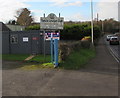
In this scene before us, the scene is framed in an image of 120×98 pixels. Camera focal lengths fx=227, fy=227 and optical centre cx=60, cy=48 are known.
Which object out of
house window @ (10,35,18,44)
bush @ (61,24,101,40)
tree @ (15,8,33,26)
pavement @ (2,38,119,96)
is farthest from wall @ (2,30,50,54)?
tree @ (15,8,33,26)

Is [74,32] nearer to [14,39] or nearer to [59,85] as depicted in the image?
[14,39]

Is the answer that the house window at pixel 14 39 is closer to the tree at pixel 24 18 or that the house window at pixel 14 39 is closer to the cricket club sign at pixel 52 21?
the cricket club sign at pixel 52 21

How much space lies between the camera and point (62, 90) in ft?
27.3

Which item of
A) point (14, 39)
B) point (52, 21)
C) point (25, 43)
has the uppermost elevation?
point (52, 21)

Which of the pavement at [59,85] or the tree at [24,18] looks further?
the tree at [24,18]

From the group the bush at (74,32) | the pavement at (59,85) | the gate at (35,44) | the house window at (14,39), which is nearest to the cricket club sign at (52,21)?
the pavement at (59,85)

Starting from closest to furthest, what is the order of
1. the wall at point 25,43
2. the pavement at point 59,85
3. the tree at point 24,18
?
the pavement at point 59,85 < the wall at point 25,43 < the tree at point 24,18

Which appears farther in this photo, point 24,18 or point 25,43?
point 24,18

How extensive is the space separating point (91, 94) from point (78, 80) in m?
2.46

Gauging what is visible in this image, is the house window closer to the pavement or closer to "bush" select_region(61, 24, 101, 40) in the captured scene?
the pavement

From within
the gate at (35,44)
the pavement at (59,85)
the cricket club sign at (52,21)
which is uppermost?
the cricket club sign at (52,21)

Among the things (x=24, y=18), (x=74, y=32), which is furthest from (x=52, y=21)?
(x=24, y=18)

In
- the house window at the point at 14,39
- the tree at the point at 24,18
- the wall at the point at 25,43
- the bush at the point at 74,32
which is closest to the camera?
the wall at the point at 25,43

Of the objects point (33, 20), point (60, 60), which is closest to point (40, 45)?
point (60, 60)
